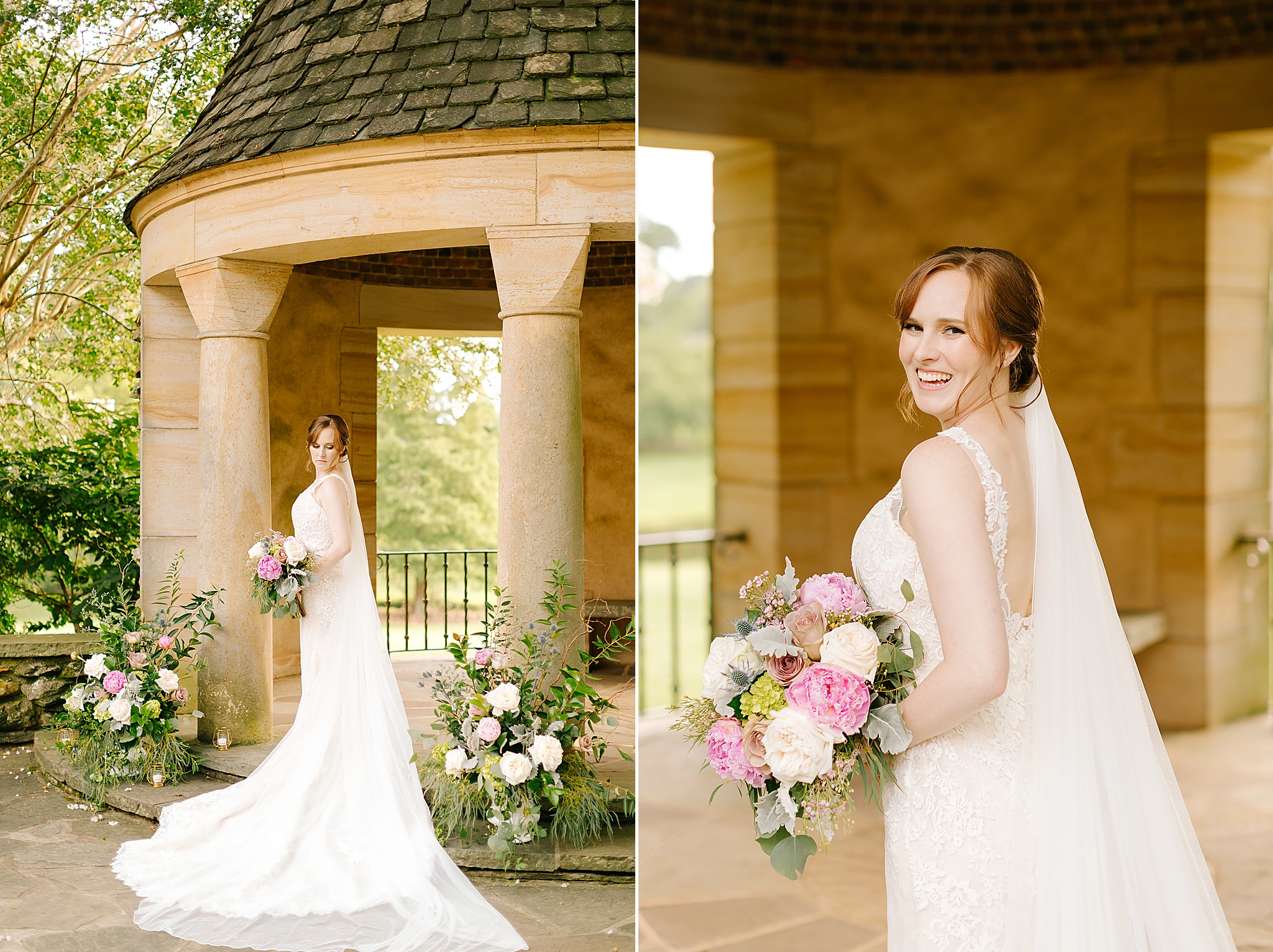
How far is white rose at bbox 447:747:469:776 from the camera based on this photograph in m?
3.87

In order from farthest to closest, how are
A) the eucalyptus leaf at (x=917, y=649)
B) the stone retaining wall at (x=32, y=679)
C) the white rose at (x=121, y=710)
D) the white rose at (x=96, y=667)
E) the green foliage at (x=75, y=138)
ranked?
the green foliage at (x=75, y=138)
the stone retaining wall at (x=32, y=679)
the white rose at (x=96, y=667)
the white rose at (x=121, y=710)
the eucalyptus leaf at (x=917, y=649)

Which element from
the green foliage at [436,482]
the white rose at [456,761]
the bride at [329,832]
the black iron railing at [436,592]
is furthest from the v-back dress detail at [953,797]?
the green foliage at [436,482]

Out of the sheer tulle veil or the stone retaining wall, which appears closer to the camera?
the sheer tulle veil

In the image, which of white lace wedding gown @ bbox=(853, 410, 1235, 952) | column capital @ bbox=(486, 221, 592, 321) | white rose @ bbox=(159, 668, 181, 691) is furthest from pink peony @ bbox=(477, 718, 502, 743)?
white lace wedding gown @ bbox=(853, 410, 1235, 952)

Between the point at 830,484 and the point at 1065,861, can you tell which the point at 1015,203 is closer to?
the point at 830,484

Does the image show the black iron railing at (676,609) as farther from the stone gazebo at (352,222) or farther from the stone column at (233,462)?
the stone column at (233,462)

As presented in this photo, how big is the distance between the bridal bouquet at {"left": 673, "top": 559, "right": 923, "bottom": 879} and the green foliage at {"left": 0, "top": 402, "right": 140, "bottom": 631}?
613 cm

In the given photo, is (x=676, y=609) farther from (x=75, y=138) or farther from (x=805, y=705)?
(x=75, y=138)

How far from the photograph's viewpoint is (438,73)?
4.28 metres

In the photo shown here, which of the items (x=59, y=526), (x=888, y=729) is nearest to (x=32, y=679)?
(x=59, y=526)

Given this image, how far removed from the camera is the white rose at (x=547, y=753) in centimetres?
377

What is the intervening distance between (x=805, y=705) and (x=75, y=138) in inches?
295

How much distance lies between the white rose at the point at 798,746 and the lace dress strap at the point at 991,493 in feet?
1.41

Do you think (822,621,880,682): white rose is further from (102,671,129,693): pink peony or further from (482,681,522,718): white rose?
(102,671,129,693): pink peony
